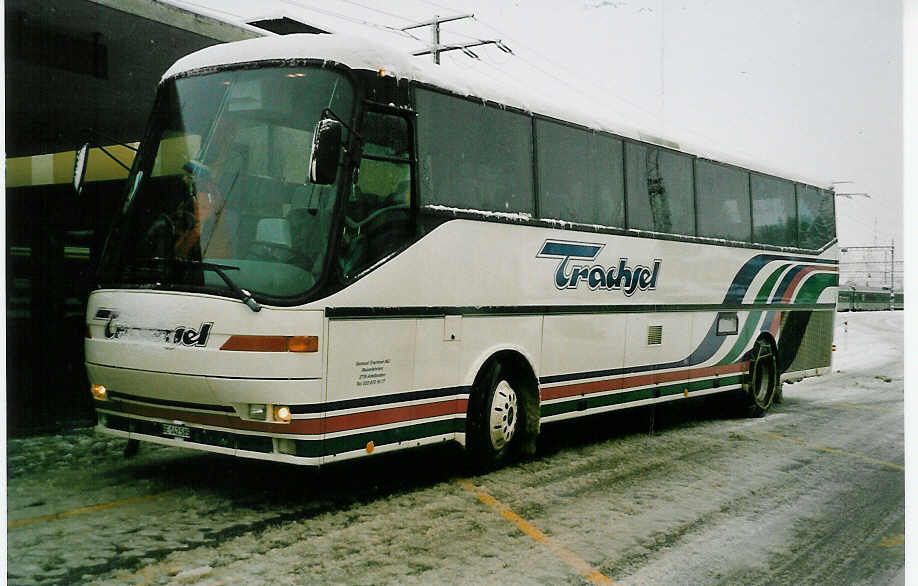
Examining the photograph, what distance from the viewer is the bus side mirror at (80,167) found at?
6457 millimetres

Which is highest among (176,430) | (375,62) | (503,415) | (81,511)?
(375,62)

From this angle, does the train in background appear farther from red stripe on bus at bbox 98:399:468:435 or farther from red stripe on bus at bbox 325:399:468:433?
red stripe on bus at bbox 98:399:468:435

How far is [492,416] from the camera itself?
303 inches

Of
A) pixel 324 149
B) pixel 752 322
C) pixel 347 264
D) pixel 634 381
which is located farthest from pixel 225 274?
pixel 752 322

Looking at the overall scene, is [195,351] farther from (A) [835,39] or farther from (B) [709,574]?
(A) [835,39]

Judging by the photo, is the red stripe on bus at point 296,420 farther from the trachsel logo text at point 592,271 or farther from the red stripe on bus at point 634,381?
the trachsel logo text at point 592,271

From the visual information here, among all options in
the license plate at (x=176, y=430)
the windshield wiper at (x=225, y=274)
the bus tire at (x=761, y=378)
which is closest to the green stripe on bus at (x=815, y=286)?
Result: the bus tire at (x=761, y=378)

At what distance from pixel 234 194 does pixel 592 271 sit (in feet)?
13.4

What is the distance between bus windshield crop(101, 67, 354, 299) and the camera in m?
6.01

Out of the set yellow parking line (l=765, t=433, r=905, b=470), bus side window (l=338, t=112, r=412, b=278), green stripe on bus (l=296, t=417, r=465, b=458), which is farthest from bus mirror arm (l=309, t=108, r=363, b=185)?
yellow parking line (l=765, t=433, r=905, b=470)

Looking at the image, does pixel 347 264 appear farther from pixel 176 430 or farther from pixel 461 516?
pixel 461 516

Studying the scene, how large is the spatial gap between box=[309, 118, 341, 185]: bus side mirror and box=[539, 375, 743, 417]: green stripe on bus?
3.46 metres

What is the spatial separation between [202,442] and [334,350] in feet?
3.71

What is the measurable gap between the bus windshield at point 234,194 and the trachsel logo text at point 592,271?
2.77m
